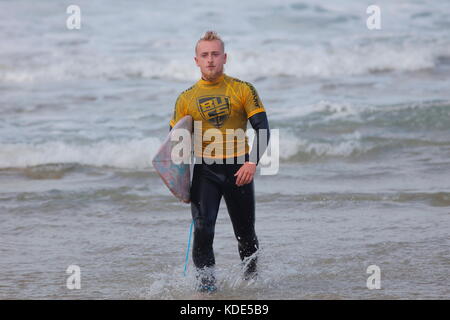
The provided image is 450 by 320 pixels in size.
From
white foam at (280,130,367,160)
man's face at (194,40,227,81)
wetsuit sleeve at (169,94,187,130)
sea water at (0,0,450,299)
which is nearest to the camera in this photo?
man's face at (194,40,227,81)

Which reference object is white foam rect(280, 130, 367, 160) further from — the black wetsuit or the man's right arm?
the man's right arm

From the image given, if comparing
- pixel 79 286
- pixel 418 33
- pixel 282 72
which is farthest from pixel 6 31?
pixel 79 286

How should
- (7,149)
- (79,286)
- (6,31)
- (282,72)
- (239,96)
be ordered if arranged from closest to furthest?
(239,96)
(79,286)
(7,149)
(282,72)
(6,31)

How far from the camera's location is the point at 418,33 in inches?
752

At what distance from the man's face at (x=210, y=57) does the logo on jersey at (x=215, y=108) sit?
0.47 ft

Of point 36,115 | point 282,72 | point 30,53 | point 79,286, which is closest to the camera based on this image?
point 79,286

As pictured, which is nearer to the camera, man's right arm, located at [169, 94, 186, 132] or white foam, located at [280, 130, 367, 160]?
man's right arm, located at [169, 94, 186, 132]

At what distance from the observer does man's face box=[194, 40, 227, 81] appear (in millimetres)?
4387

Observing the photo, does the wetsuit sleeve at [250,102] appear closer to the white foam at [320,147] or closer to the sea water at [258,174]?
the sea water at [258,174]

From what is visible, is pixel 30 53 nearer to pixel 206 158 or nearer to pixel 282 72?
pixel 282 72

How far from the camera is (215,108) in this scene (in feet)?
14.7

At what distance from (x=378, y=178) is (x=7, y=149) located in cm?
484

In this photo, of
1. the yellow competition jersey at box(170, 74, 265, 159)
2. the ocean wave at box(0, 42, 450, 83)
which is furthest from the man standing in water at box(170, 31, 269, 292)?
the ocean wave at box(0, 42, 450, 83)

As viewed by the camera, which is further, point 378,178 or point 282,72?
point 282,72
